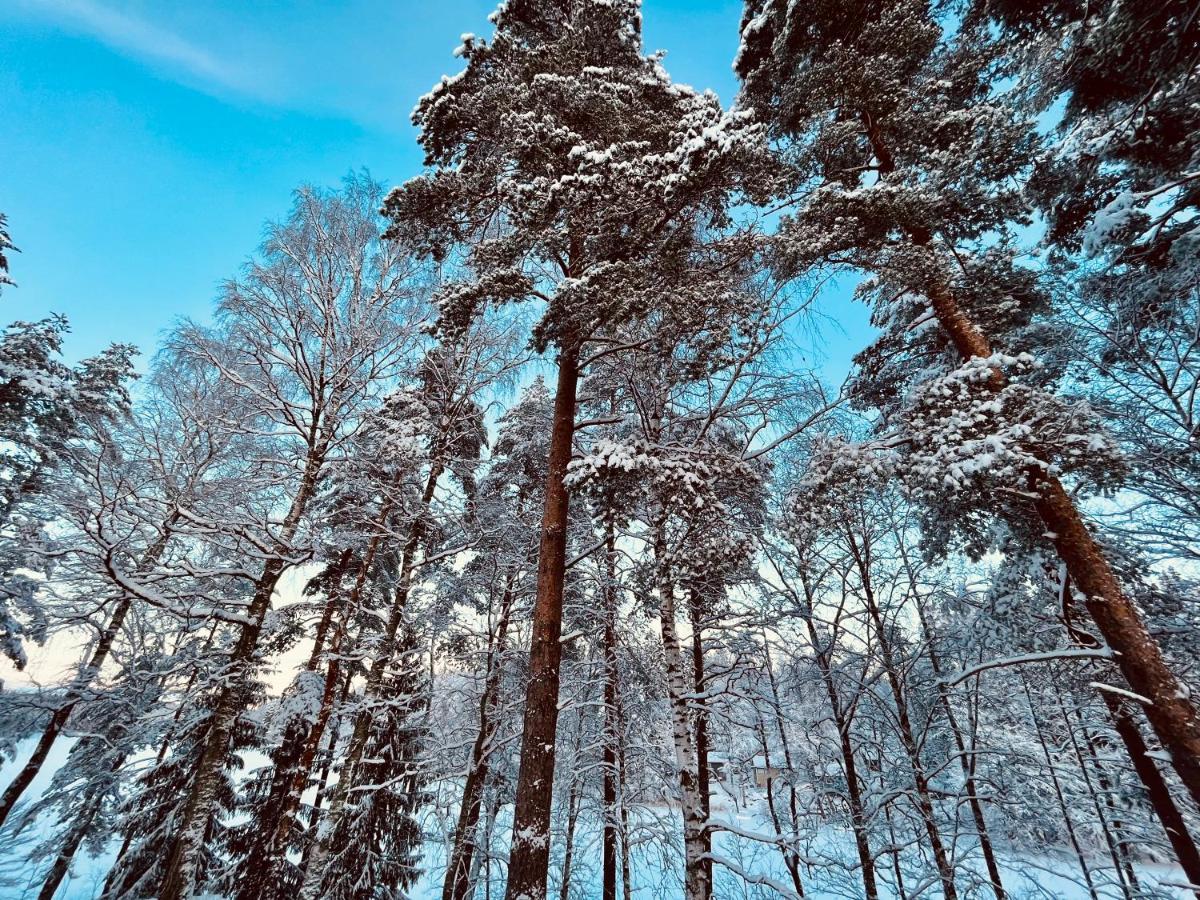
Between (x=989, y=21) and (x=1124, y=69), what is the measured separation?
224cm

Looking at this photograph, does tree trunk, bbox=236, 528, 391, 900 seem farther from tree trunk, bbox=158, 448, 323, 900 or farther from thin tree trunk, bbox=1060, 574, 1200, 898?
thin tree trunk, bbox=1060, 574, 1200, 898

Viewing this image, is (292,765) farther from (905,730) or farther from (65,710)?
(905,730)

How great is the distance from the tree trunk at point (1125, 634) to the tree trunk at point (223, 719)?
32.5ft

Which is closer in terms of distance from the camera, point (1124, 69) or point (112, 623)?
point (1124, 69)

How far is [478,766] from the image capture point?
820 centimetres

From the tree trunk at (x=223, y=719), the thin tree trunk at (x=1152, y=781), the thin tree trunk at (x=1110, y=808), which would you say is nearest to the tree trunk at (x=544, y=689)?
the tree trunk at (x=223, y=719)

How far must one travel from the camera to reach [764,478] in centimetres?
824

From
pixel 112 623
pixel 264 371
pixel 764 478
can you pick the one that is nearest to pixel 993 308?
pixel 764 478

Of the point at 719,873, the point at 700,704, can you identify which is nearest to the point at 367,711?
the point at 700,704

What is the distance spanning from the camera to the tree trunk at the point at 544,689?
14.5ft

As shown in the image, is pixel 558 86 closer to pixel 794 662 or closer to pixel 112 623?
pixel 794 662

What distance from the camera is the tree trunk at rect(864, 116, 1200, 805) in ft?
15.9

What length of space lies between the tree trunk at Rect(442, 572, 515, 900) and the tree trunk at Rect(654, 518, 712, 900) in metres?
3.14

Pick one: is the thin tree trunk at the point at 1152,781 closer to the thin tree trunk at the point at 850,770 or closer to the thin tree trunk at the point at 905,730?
the thin tree trunk at the point at 905,730
